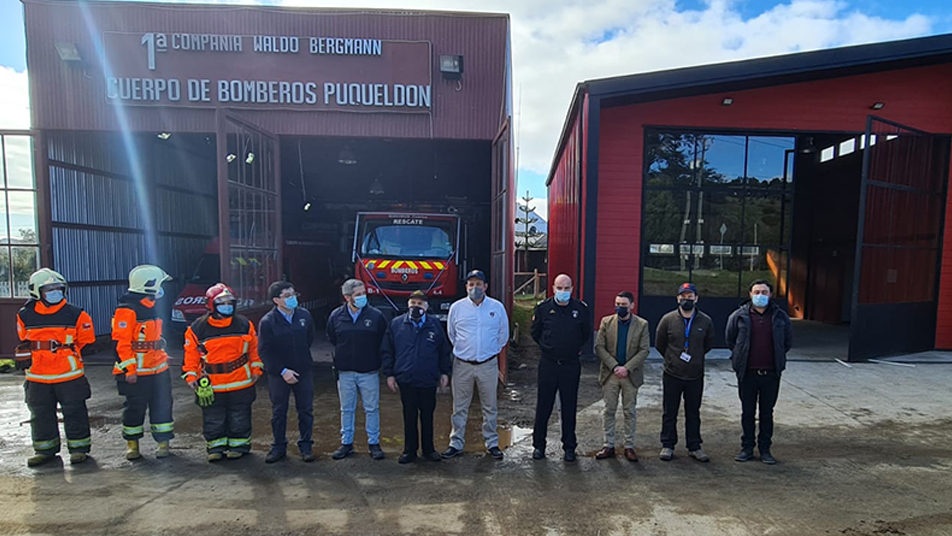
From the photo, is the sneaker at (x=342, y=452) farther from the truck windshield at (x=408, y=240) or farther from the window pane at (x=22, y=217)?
the window pane at (x=22, y=217)

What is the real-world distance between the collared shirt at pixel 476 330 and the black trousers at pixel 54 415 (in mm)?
3571

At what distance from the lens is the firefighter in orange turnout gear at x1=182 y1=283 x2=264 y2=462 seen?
14.8 ft

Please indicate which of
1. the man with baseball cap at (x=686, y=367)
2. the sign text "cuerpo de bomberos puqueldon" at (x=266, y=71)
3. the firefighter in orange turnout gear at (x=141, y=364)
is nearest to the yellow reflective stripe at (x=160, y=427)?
the firefighter in orange turnout gear at (x=141, y=364)

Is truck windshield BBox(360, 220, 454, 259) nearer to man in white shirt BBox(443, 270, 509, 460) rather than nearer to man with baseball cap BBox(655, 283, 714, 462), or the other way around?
man in white shirt BBox(443, 270, 509, 460)

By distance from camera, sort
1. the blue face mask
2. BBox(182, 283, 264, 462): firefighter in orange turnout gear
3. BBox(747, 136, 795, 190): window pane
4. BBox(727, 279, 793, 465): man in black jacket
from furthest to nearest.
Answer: BBox(747, 136, 795, 190): window pane < the blue face mask < BBox(727, 279, 793, 465): man in black jacket < BBox(182, 283, 264, 462): firefighter in orange turnout gear

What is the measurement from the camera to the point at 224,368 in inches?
179

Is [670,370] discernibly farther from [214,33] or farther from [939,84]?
[939,84]

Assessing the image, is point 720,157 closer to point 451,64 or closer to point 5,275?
point 451,64

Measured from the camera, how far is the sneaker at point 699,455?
468cm

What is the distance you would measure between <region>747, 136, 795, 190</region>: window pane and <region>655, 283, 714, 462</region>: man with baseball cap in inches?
280

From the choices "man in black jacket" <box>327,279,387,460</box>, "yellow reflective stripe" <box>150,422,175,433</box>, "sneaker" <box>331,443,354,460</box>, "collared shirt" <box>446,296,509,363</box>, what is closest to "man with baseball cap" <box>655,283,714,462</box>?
"collared shirt" <box>446,296,509,363</box>

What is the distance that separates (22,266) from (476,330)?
9.34 m

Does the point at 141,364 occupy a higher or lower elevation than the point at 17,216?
lower

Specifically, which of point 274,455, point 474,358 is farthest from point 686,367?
point 274,455
